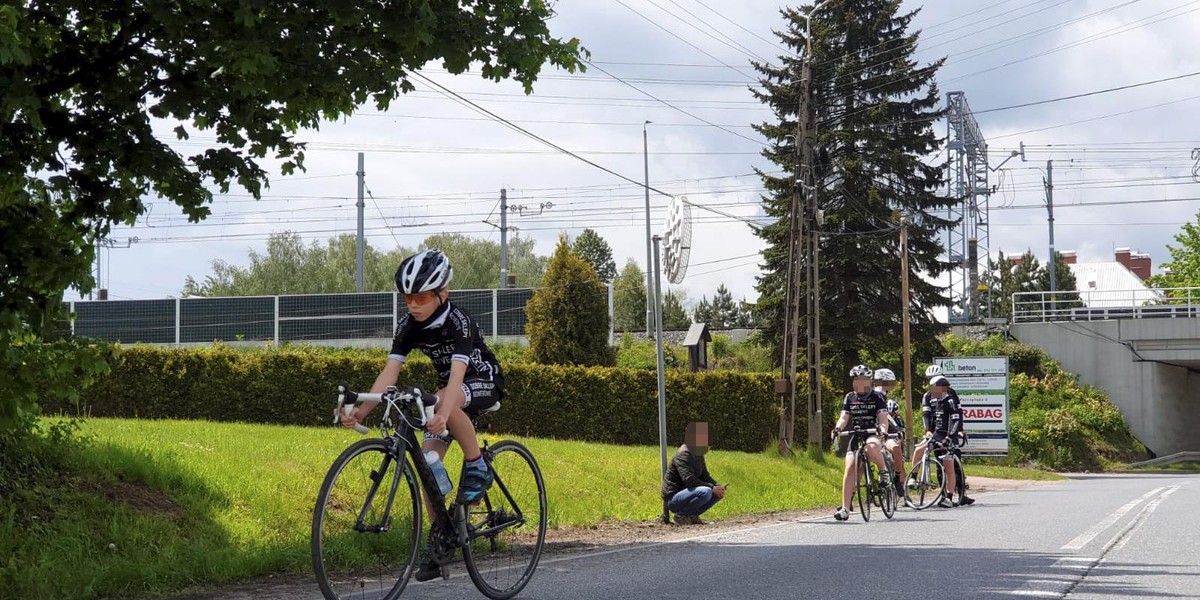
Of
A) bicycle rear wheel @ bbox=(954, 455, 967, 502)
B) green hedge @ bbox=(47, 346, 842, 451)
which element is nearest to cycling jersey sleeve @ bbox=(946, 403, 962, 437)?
bicycle rear wheel @ bbox=(954, 455, 967, 502)

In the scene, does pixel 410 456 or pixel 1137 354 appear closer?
pixel 410 456

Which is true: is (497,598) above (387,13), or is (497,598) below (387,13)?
below

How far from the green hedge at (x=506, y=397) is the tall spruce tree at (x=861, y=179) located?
6.26 metres

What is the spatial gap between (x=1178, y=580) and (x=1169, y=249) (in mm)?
77106

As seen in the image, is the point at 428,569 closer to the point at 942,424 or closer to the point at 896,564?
the point at 896,564

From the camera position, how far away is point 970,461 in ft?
128

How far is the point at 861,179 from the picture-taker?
45344 millimetres

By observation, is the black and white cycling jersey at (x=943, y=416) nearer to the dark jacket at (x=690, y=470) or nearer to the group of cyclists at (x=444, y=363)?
the dark jacket at (x=690, y=470)

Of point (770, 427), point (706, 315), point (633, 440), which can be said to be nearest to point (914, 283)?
point (770, 427)

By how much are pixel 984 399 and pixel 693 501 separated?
85.6 feet

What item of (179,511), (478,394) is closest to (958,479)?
(179,511)

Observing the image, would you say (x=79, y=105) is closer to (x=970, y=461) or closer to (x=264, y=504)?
(x=264, y=504)

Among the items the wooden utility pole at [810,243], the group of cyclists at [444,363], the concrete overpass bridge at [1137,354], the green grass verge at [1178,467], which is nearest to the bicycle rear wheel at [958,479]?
the wooden utility pole at [810,243]

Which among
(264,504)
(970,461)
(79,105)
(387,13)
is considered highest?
(387,13)
